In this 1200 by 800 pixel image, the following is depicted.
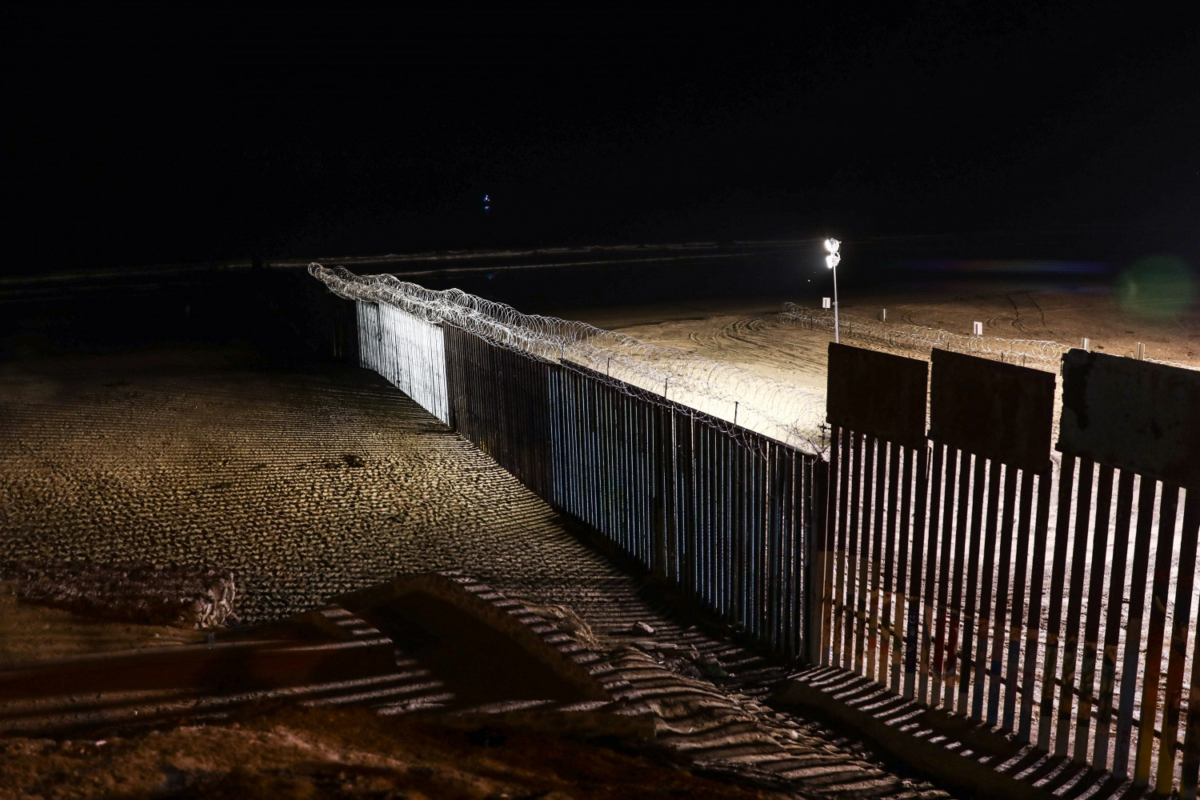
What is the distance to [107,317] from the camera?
21.6 metres

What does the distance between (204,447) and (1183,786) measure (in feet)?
33.0

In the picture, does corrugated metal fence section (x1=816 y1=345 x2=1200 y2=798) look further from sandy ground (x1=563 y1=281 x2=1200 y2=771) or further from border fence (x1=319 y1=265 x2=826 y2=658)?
sandy ground (x1=563 y1=281 x2=1200 y2=771)

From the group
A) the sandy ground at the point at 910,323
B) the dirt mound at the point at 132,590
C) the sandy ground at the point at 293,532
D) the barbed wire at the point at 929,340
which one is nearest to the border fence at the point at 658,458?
the sandy ground at the point at 293,532

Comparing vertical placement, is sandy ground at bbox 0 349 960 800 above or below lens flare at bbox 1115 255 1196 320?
below

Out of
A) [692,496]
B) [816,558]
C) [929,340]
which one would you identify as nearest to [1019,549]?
[816,558]

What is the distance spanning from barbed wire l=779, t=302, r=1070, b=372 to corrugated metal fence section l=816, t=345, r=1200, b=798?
30.5 ft

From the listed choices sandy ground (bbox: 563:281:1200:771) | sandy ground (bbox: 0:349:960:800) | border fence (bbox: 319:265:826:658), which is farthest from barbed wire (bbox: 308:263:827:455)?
sandy ground (bbox: 0:349:960:800)

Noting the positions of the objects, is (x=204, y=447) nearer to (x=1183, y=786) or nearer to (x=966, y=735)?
(x=966, y=735)

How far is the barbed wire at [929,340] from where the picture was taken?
15.3m

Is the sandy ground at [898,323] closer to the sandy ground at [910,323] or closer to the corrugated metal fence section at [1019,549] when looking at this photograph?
the sandy ground at [910,323]

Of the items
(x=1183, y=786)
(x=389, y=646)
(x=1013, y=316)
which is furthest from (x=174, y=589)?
(x=1013, y=316)

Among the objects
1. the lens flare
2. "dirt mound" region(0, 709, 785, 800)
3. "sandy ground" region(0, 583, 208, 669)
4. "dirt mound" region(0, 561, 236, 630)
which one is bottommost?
"dirt mound" region(0, 561, 236, 630)

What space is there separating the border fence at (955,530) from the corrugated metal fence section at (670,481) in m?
0.02

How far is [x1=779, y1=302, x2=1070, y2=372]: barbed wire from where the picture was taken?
1531 cm
